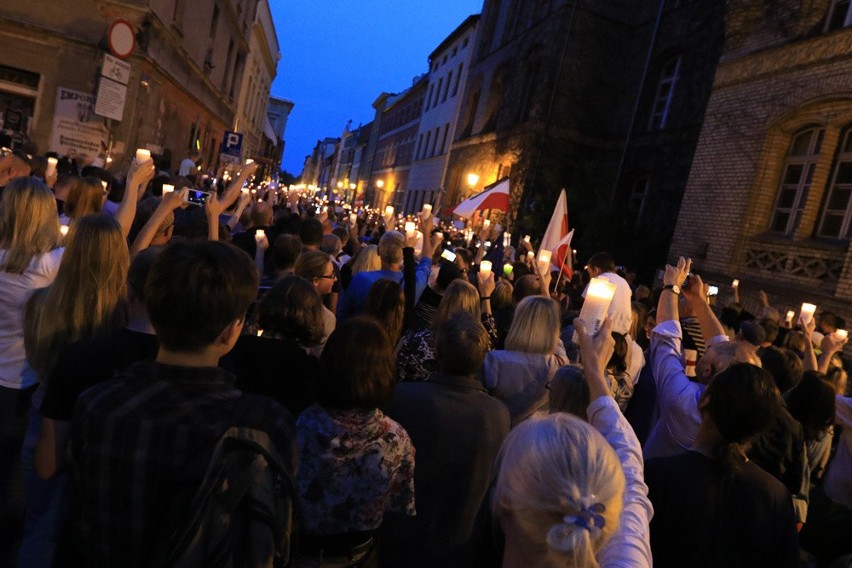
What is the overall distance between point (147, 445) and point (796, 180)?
41.8 ft

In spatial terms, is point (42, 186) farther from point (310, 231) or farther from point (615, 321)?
point (615, 321)

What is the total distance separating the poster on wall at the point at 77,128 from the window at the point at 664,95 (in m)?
14.4

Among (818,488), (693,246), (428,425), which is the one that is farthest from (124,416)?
(693,246)

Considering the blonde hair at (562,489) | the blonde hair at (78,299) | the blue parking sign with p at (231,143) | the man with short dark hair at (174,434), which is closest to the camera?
the blonde hair at (562,489)

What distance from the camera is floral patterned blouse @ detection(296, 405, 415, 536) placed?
2.50 m

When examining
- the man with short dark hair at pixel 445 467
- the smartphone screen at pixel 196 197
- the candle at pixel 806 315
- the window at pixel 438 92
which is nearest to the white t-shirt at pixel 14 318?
the man with short dark hair at pixel 445 467

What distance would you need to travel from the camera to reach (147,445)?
5.41ft

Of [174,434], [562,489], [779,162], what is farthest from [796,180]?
[174,434]

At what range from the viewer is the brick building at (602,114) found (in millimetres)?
17047

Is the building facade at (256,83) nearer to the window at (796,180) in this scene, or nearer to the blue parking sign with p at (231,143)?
the blue parking sign with p at (231,143)

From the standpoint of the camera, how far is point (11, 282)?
9.98ft

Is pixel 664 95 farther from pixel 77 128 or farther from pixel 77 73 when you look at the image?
pixel 77 73

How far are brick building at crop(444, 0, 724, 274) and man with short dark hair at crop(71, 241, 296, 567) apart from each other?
16.0 meters

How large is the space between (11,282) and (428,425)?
2.03 m
